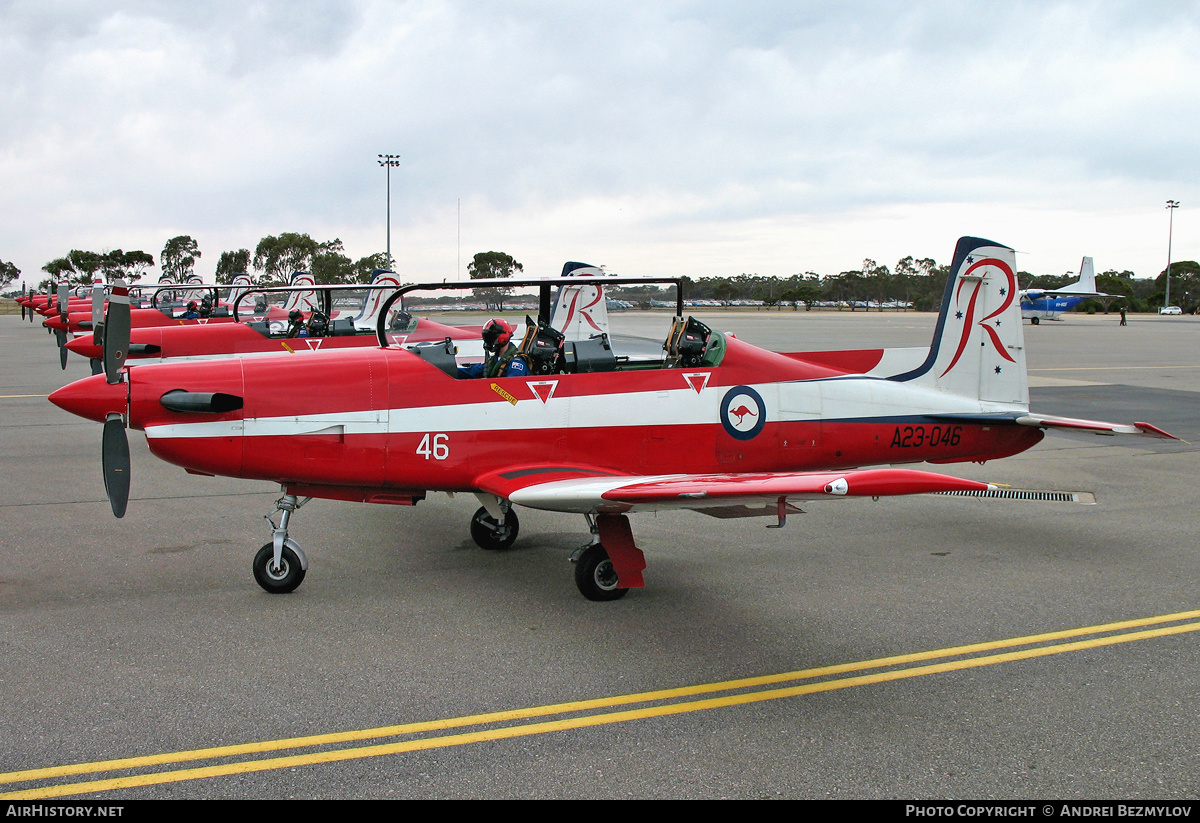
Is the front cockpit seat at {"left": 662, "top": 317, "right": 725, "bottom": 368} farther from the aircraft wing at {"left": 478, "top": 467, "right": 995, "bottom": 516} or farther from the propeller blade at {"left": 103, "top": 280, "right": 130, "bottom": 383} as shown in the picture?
the propeller blade at {"left": 103, "top": 280, "right": 130, "bottom": 383}

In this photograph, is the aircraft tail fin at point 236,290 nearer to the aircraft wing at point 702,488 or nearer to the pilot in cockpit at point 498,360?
the pilot in cockpit at point 498,360

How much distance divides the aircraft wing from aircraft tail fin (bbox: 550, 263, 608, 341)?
1.60 m

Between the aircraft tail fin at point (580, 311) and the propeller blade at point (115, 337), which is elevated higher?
the aircraft tail fin at point (580, 311)

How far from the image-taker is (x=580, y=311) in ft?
27.8

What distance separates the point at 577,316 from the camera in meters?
7.94

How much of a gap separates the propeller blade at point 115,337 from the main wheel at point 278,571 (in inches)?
56.5

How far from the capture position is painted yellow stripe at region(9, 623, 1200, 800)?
348cm

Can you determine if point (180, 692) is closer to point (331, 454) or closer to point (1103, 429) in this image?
point (331, 454)

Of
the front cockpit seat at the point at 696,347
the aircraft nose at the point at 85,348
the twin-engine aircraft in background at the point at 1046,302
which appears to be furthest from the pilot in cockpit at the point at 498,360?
the twin-engine aircraft in background at the point at 1046,302

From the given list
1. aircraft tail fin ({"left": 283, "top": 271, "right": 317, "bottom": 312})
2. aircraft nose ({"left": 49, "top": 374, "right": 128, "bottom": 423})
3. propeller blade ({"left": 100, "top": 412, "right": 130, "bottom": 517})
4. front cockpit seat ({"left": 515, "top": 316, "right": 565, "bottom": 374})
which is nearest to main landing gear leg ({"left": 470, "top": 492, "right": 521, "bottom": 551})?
front cockpit seat ({"left": 515, "top": 316, "right": 565, "bottom": 374})

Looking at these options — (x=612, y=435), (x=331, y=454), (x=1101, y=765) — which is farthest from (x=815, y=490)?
(x=331, y=454)

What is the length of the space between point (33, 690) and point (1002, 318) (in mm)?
7523

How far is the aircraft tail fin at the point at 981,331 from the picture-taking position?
757 cm

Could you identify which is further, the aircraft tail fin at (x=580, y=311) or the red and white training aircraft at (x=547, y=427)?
the aircraft tail fin at (x=580, y=311)
